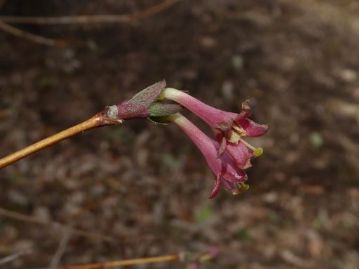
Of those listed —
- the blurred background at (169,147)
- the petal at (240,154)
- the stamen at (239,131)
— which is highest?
the blurred background at (169,147)

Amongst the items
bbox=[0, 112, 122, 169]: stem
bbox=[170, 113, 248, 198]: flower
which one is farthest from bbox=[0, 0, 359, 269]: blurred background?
bbox=[0, 112, 122, 169]: stem

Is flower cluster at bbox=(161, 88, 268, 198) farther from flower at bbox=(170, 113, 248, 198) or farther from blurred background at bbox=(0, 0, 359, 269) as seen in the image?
blurred background at bbox=(0, 0, 359, 269)

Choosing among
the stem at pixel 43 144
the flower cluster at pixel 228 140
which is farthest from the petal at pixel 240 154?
the stem at pixel 43 144

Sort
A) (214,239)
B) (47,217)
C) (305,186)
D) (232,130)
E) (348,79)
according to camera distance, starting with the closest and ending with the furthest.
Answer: (232,130) < (47,217) < (214,239) < (305,186) < (348,79)

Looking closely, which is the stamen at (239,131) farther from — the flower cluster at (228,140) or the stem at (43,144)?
the stem at (43,144)

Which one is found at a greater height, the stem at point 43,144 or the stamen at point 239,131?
Answer: the stem at point 43,144

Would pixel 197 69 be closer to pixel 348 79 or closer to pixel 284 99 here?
pixel 284 99

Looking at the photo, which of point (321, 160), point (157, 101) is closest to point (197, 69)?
point (321, 160)

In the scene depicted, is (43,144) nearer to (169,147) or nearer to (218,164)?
(218,164)
